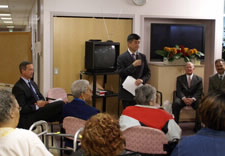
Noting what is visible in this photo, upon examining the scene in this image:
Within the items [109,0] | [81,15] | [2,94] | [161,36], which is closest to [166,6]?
[161,36]

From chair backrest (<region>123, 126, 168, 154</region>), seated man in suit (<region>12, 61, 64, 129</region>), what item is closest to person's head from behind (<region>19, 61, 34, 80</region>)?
seated man in suit (<region>12, 61, 64, 129</region>)

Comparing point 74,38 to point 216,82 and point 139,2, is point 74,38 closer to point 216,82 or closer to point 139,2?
point 139,2

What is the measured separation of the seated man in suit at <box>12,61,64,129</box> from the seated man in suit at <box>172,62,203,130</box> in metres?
2.10

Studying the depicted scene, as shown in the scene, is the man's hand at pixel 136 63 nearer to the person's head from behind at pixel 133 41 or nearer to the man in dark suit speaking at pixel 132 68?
the man in dark suit speaking at pixel 132 68

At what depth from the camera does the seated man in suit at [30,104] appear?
4062 millimetres

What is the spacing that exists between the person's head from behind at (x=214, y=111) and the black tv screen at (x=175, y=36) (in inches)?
178

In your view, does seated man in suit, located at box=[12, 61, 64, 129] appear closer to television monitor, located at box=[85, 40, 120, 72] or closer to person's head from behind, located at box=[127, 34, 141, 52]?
person's head from behind, located at box=[127, 34, 141, 52]

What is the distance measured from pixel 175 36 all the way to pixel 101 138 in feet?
16.3

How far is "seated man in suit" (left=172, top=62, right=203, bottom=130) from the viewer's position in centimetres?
545

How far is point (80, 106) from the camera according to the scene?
3289mm

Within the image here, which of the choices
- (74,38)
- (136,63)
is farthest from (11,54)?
(136,63)

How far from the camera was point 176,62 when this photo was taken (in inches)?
229

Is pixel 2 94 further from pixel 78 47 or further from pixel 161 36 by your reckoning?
pixel 161 36

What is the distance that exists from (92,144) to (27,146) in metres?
0.33
